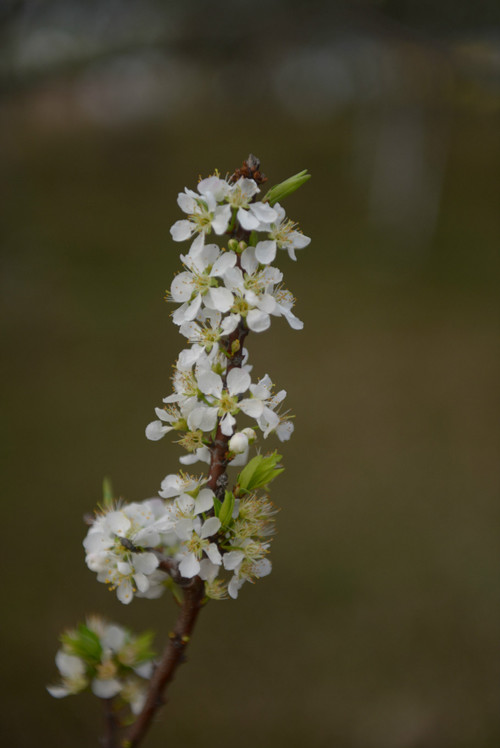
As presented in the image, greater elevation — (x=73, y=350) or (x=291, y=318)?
(x=73, y=350)

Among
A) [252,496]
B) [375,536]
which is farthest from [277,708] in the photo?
[252,496]

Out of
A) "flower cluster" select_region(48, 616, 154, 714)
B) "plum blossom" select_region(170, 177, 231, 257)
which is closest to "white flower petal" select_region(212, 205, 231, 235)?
"plum blossom" select_region(170, 177, 231, 257)

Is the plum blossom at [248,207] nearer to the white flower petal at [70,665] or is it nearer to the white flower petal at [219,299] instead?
the white flower petal at [219,299]

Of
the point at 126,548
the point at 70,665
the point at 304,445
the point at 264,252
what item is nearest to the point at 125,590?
the point at 126,548

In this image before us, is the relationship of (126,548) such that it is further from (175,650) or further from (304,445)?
(304,445)

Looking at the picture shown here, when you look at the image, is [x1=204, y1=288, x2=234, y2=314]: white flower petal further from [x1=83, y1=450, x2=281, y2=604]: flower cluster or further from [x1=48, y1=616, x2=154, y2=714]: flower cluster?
[x1=48, y1=616, x2=154, y2=714]: flower cluster

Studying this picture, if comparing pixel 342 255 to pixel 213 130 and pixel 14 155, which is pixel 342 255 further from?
pixel 14 155

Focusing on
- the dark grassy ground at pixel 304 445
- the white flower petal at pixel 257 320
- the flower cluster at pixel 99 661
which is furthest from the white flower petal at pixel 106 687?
the dark grassy ground at pixel 304 445
